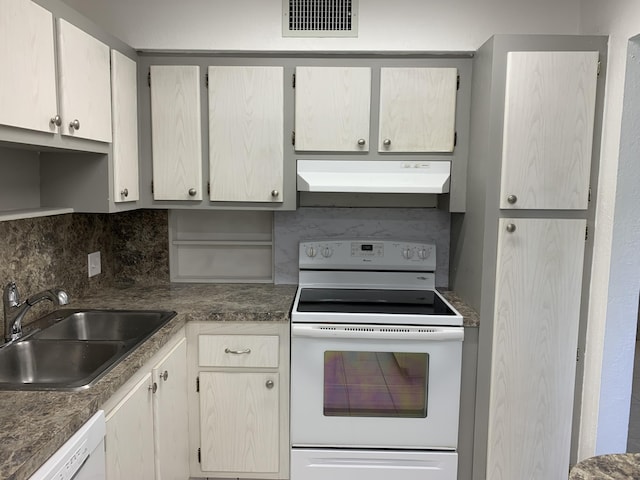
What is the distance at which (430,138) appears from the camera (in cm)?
234

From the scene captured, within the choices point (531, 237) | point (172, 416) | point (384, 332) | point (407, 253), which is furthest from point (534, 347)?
point (172, 416)

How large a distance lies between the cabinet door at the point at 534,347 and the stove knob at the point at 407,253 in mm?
615

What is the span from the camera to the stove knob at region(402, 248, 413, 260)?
265 centimetres

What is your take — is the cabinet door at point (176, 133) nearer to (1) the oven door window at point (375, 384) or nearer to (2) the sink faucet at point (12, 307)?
(2) the sink faucet at point (12, 307)

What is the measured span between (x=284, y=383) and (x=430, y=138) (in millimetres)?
1331

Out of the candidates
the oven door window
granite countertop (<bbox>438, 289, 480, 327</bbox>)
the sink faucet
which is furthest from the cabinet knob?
granite countertop (<bbox>438, 289, 480, 327</bbox>)

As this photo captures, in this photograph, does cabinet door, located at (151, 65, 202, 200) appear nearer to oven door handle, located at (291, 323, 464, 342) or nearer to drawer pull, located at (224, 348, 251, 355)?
drawer pull, located at (224, 348, 251, 355)

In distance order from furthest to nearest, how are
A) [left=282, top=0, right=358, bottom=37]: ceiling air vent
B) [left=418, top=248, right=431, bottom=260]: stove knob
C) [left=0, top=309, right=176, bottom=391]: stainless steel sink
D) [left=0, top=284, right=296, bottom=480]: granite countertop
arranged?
[left=418, top=248, right=431, bottom=260]: stove knob → [left=282, top=0, right=358, bottom=37]: ceiling air vent → [left=0, top=309, right=176, bottom=391]: stainless steel sink → [left=0, top=284, right=296, bottom=480]: granite countertop

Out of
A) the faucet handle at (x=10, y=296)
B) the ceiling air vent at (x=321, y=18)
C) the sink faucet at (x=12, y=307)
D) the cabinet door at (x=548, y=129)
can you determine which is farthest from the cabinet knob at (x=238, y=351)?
the ceiling air vent at (x=321, y=18)

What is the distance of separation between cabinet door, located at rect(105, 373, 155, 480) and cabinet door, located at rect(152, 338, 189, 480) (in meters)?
0.07

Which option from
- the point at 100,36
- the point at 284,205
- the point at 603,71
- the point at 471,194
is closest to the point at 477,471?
the point at 471,194

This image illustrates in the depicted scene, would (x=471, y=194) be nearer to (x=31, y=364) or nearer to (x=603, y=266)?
(x=603, y=266)

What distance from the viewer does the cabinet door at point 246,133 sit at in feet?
7.66

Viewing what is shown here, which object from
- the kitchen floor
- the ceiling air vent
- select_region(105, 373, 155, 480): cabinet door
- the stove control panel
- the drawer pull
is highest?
the ceiling air vent
